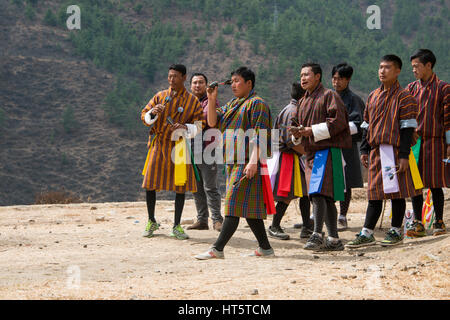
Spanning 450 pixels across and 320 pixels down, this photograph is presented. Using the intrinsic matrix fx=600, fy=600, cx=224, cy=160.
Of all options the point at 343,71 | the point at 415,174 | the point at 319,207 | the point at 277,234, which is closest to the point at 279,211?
the point at 277,234

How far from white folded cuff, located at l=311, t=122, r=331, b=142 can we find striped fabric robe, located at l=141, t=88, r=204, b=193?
63.4 inches

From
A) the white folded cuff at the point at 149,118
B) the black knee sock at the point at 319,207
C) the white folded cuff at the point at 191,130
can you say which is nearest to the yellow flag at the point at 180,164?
the white folded cuff at the point at 191,130

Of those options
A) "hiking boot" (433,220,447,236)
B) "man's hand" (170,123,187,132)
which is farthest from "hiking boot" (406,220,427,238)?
"man's hand" (170,123,187,132)

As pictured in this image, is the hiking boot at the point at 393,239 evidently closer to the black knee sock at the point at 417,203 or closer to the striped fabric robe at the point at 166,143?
the black knee sock at the point at 417,203

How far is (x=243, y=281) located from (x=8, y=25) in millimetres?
31840

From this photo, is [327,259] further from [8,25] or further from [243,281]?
[8,25]

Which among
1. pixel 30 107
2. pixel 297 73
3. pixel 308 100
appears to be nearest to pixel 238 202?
pixel 308 100

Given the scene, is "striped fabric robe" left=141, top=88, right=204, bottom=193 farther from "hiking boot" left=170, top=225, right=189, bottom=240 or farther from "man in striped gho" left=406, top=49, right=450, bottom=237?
"man in striped gho" left=406, top=49, right=450, bottom=237

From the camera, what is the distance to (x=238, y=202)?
16.4ft

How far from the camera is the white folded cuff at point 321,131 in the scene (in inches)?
209

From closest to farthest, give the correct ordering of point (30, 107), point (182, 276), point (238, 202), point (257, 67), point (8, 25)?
point (182, 276)
point (238, 202)
point (30, 107)
point (8, 25)
point (257, 67)

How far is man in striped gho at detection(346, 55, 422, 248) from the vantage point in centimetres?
541

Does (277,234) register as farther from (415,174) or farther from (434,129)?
(434,129)

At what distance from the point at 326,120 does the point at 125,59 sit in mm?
29367
